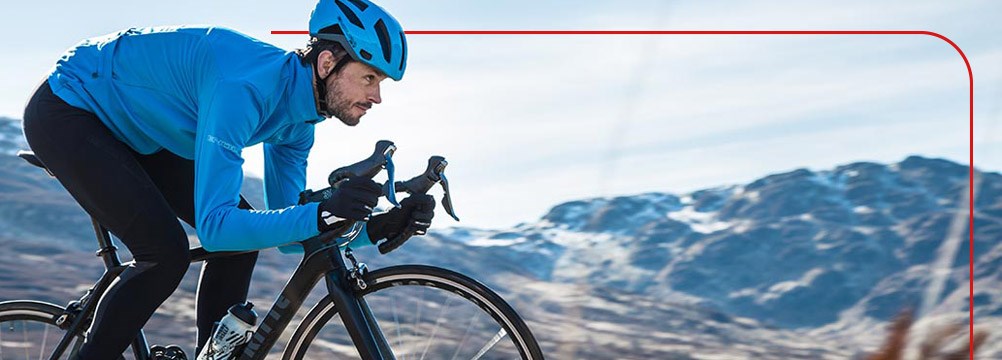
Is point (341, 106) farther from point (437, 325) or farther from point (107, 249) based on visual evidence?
point (107, 249)

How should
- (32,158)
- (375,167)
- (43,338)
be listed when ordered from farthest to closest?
(43,338) < (32,158) < (375,167)

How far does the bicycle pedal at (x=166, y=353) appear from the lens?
3.22 metres

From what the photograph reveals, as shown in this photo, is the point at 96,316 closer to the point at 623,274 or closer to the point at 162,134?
the point at 162,134

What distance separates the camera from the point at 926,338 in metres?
1.67

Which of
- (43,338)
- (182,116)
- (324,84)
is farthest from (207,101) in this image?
(43,338)

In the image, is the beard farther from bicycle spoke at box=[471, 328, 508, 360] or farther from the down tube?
bicycle spoke at box=[471, 328, 508, 360]

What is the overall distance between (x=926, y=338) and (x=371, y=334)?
1628 millimetres

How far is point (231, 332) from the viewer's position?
3.07 metres

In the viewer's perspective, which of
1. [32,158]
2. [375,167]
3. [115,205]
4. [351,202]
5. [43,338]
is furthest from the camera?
[43,338]

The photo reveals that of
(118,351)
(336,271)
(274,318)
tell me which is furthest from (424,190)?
(118,351)

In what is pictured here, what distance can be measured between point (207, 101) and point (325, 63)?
0.32m

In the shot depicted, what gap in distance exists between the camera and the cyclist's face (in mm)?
2963

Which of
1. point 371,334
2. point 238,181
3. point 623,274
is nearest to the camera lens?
point 238,181

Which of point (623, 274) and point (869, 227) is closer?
point (623, 274)
